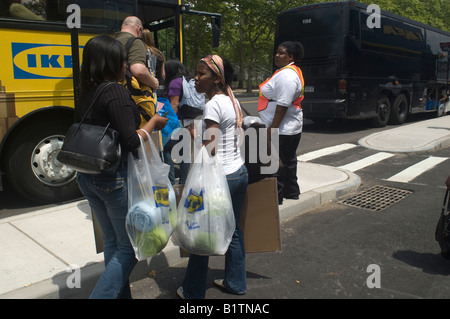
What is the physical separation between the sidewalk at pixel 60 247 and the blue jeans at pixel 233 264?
74 centimetres

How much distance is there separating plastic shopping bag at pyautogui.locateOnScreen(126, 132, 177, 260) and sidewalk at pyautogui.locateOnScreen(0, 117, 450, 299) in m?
1.00

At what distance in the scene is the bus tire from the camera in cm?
500

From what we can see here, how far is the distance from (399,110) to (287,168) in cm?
1014

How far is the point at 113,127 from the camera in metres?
2.37

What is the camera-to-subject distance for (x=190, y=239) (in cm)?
270

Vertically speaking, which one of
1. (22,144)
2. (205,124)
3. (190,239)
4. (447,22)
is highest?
(447,22)

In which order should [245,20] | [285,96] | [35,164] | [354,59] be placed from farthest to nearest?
[245,20], [354,59], [35,164], [285,96]

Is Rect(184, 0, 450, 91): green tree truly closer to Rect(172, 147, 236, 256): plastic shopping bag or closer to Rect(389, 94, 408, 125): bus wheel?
Rect(389, 94, 408, 125): bus wheel

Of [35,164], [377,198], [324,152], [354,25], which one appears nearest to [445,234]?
[377,198]

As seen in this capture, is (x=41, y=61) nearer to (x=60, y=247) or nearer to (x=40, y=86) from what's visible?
(x=40, y=86)
